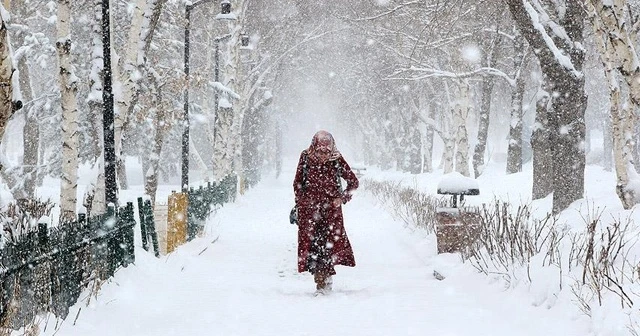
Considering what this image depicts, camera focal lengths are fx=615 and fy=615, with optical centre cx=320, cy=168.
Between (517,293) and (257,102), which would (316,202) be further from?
(257,102)

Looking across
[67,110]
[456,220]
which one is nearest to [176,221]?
[67,110]

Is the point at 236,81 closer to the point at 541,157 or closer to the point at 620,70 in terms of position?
the point at 541,157

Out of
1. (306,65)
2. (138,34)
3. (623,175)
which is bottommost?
(623,175)

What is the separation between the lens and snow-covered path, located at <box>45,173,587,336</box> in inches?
205

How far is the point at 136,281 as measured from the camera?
691cm

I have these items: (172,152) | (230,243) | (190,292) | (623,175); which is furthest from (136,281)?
(172,152)

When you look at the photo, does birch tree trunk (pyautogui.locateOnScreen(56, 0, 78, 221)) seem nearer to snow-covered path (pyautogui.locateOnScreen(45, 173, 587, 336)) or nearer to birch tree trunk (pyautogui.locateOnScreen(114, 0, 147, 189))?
birch tree trunk (pyautogui.locateOnScreen(114, 0, 147, 189))

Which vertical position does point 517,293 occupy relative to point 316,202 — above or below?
below

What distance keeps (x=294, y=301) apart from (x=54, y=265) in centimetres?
255

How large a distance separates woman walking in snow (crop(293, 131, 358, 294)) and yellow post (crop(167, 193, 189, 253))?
11.2ft

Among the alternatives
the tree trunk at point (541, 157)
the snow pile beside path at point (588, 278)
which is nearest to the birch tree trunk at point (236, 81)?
the tree trunk at point (541, 157)

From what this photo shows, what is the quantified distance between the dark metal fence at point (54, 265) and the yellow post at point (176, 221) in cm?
308

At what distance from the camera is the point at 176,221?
10258 mm

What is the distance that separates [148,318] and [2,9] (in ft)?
9.64
